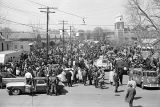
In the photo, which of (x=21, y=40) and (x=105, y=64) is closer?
(x=105, y=64)

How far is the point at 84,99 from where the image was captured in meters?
18.8

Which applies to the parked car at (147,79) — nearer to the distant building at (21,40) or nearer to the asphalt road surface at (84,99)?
the asphalt road surface at (84,99)

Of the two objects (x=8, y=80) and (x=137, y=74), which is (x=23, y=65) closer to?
(x=8, y=80)

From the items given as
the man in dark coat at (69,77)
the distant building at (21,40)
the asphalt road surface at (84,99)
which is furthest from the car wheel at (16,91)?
the distant building at (21,40)

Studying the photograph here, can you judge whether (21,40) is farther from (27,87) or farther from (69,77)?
(27,87)

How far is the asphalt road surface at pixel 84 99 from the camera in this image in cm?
1748

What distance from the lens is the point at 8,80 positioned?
22.5m

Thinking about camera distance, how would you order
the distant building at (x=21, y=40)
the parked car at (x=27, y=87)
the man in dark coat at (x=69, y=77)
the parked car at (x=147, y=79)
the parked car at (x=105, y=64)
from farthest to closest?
the distant building at (x=21, y=40) < the parked car at (x=105, y=64) < the man in dark coat at (x=69, y=77) < the parked car at (x=147, y=79) < the parked car at (x=27, y=87)

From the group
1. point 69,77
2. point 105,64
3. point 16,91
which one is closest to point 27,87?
point 16,91

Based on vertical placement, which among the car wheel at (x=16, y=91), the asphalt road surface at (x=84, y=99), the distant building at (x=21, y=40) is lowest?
the asphalt road surface at (x=84, y=99)

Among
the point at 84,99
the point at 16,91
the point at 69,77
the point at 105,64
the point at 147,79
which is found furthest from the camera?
the point at 105,64

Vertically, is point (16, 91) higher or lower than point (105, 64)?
lower

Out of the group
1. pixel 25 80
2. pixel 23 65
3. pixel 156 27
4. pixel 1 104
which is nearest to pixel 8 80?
pixel 25 80

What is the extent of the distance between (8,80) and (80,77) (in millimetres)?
5771
